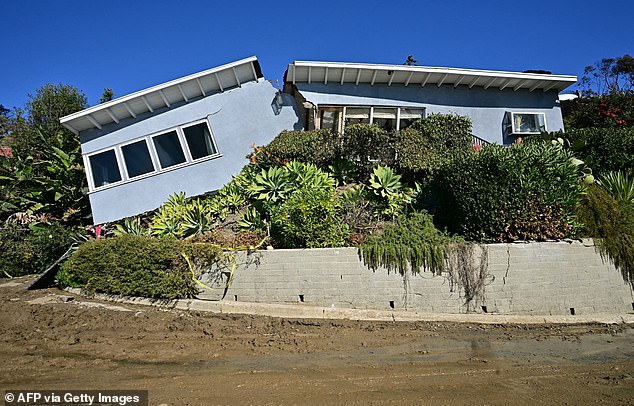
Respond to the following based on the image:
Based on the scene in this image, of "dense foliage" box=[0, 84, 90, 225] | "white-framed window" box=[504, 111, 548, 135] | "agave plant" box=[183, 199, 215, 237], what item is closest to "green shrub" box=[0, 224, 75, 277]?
"dense foliage" box=[0, 84, 90, 225]

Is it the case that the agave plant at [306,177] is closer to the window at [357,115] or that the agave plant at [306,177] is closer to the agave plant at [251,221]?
the agave plant at [251,221]

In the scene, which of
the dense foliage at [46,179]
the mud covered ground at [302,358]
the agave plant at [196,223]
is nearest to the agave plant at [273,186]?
the agave plant at [196,223]

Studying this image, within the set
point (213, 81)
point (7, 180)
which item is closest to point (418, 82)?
point (213, 81)

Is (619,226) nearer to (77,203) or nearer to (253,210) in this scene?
(253,210)

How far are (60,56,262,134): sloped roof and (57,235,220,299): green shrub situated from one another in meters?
6.03

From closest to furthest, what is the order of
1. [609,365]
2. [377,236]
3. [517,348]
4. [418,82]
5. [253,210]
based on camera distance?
[609,365] → [517,348] → [377,236] → [253,210] → [418,82]

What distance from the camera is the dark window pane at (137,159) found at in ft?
46.2

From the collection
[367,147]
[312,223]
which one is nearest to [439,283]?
[312,223]

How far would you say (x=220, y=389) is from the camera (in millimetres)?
5133

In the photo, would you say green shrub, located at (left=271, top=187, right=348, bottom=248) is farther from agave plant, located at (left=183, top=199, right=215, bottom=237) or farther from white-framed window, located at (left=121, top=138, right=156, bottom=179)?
white-framed window, located at (left=121, top=138, right=156, bottom=179)

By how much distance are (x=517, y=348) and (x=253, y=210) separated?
21.3 ft

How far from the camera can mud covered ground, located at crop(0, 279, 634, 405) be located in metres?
5.09

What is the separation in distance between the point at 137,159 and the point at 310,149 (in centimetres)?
608

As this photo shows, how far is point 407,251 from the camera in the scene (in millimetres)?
8586
